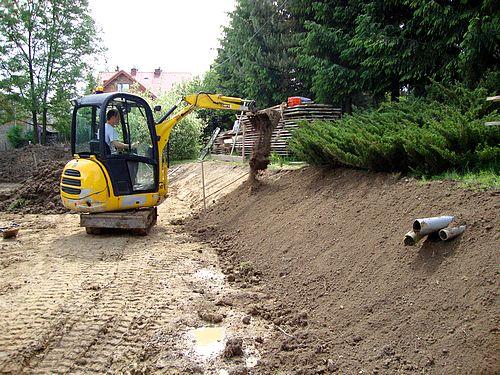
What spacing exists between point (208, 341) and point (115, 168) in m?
5.64

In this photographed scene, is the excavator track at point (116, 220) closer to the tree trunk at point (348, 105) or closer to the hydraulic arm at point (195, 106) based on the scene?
the hydraulic arm at point (195, 106)

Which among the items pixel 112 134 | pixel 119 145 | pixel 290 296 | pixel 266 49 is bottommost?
pixel 290 296

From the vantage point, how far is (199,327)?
4906 mm

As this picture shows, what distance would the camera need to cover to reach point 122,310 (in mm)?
5336

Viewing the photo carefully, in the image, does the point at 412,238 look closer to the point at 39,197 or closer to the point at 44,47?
the point at 39,197

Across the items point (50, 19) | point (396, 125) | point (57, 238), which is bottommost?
point (57, 238)

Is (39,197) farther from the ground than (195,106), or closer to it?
closer to it

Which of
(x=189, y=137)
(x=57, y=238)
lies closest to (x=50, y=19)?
(x=189, y=137)

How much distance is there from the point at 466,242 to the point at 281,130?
35.5 feet

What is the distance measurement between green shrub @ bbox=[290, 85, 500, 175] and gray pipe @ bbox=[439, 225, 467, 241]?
175 cm

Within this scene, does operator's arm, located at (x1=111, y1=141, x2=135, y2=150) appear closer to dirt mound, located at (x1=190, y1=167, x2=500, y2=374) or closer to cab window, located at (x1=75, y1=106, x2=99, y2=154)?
cab window, located at (x1=75, y1=106, x2=99, y2=154)

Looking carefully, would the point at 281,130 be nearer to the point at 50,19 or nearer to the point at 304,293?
the point at 304,293

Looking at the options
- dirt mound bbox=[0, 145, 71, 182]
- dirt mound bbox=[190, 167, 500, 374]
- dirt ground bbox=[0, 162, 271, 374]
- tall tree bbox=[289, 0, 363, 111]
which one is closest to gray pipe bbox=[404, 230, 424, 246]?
dirt mound bbox=[190, 167, 500, 374]

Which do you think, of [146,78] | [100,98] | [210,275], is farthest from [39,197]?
[146,78]
